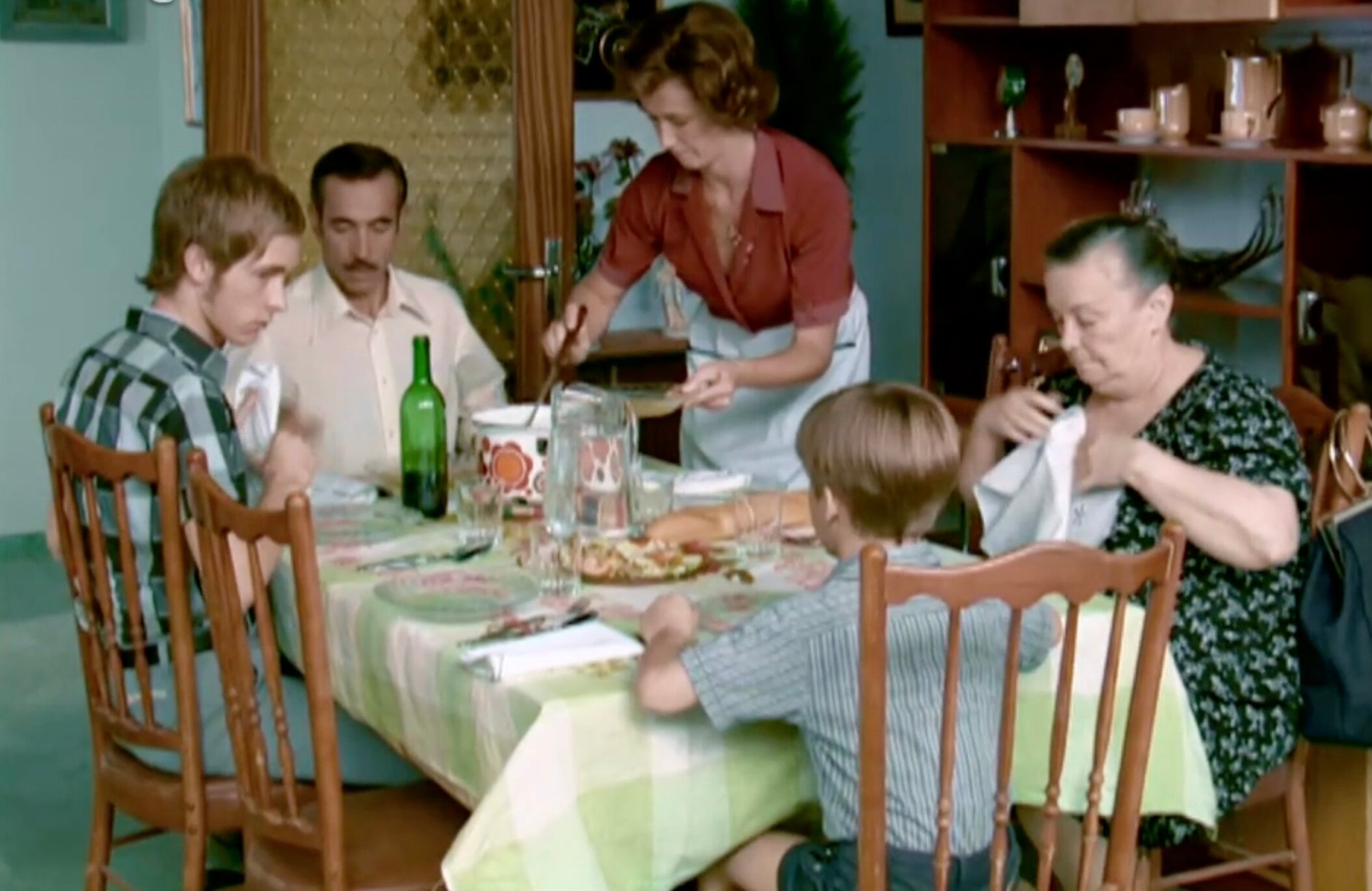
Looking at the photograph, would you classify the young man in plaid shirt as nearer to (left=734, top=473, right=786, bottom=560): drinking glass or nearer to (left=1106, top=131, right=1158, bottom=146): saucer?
(left=734, top=473, right=786, bottom=560): drinking glass

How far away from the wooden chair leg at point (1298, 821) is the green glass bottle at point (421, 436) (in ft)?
4.02

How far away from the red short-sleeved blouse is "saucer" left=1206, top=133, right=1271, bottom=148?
114cm

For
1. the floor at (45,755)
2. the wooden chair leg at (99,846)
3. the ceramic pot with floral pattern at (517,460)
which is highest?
the ceramic pot with floral pattern at (517,460)

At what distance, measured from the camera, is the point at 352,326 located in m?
3.09

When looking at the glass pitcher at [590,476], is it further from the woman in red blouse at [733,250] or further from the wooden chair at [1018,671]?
the wooden chair at [1018,671]

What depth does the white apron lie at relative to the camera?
3287 mm

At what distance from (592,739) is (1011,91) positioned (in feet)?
9.83

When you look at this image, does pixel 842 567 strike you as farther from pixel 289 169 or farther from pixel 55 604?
pixel 55 604

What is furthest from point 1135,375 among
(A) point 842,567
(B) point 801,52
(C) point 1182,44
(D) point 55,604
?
(D) point 55,604

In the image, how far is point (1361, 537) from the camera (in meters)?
2.41

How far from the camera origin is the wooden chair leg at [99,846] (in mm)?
2607

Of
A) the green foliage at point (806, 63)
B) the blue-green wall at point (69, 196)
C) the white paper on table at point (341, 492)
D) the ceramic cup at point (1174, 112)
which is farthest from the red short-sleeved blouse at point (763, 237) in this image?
the blue-green wall at point (69, 196)

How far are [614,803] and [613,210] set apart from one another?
330 centimetres

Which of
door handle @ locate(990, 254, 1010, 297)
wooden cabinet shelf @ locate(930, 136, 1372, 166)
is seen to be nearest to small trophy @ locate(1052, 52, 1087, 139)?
wooden cabinet shelf @ locate(930, 136, 1372, 166)
